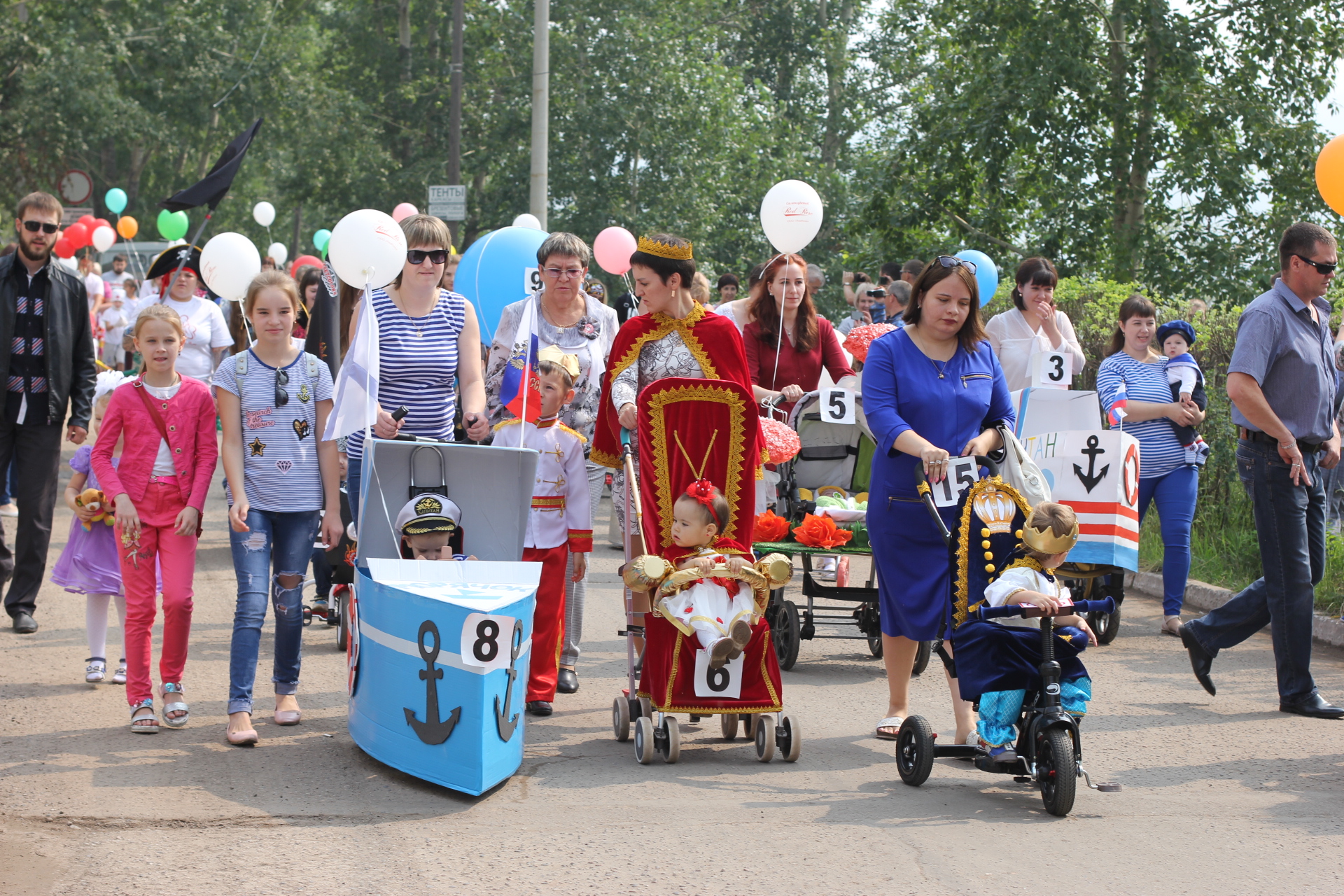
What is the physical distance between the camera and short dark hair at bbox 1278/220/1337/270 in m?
6.89

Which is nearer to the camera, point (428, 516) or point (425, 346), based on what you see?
point (428, 516)

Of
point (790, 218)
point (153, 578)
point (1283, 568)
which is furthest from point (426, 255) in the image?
point (790, 218)

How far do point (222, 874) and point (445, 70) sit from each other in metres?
34.6

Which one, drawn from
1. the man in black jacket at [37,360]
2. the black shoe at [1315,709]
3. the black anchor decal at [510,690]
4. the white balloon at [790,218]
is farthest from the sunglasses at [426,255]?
the black shoe at [1315,709]

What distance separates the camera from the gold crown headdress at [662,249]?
21.2 feet

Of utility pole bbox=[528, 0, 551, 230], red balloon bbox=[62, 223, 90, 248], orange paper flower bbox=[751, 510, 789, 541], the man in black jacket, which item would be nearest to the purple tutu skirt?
the man in black jacket

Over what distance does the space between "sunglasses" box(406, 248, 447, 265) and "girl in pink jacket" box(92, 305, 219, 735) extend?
1117mm

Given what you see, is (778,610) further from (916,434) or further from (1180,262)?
(1180,262)

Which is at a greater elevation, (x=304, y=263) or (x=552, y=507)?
(x=304, y=263)

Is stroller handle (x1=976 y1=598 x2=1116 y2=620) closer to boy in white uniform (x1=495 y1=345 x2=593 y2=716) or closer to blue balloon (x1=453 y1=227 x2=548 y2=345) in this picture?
boy in white uniform (x1=495 y1=345 x2=593 y2=716)

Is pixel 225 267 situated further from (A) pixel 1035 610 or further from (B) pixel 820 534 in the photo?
(A) pixel 1035 610

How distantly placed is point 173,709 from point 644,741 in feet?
6.97

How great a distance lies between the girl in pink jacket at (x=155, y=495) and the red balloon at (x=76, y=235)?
1770 cm

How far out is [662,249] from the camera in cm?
646
